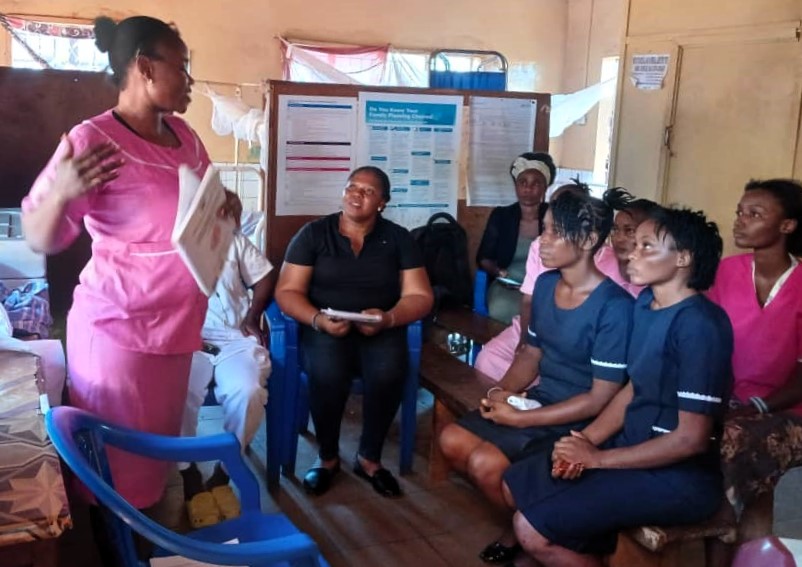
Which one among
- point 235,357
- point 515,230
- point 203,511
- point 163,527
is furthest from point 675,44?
point 163,527

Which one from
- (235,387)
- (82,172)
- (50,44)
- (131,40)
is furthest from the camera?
(50,44)

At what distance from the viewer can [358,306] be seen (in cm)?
294

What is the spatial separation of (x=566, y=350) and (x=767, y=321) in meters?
0.59

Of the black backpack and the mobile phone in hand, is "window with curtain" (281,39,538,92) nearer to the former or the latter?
the black backpack

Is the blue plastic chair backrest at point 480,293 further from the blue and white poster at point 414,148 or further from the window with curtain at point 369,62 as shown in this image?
the window with curtain at point 369,62

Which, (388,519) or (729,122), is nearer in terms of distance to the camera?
(388,519)

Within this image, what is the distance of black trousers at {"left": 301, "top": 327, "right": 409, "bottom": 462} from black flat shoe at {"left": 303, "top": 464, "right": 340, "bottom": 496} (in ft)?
0.20

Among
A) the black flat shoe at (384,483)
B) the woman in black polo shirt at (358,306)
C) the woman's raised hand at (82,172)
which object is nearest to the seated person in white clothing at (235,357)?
the woman in black polo shirt at (358,306)

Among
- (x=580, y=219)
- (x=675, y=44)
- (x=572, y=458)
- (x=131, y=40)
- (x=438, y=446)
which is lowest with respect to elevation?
(x=438, y=446)

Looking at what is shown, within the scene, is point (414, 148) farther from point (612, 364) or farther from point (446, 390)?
point (612, 364)

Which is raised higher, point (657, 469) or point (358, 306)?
point (358, 306)

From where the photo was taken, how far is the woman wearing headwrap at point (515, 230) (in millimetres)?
3637

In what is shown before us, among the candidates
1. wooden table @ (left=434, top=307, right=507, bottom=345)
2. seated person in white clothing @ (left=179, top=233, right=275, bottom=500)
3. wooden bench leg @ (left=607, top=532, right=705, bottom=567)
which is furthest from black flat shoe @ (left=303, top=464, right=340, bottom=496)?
wooden bench leg @ (left=607, top=532, right=705, bottom=567)

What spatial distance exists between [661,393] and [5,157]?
103 inches
